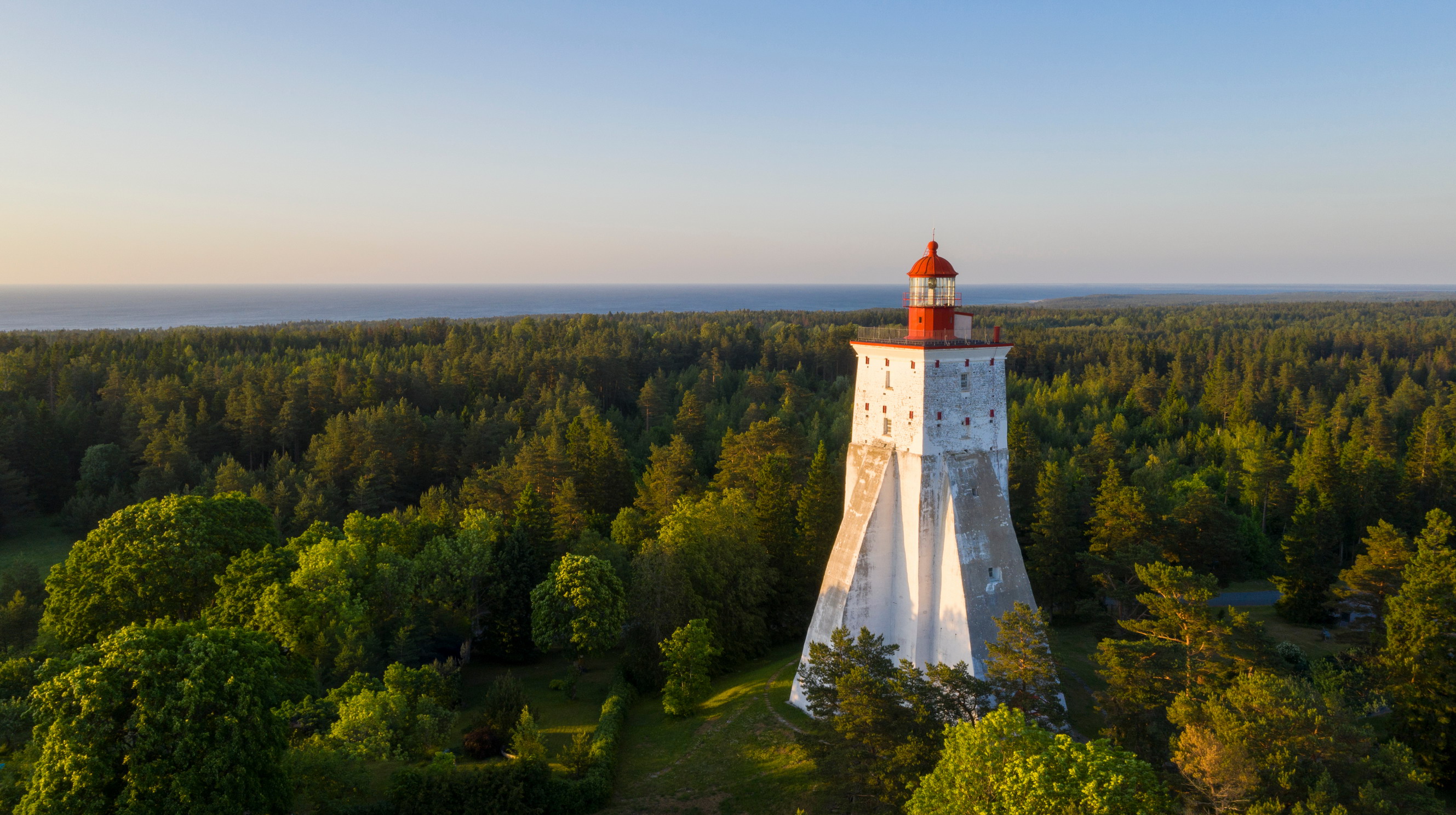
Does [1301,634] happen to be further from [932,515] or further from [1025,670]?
[1025,670]

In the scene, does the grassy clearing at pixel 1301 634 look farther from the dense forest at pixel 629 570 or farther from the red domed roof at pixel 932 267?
the red domed roof at pixel 932 267

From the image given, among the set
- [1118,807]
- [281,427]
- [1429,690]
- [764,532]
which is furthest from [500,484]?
[1429,690]

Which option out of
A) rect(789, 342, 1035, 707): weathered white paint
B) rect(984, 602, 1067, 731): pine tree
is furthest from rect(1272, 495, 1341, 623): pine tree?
rect(984, 602, 1067, 731): pine tree

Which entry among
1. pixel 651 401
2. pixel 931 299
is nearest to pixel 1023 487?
pixel 931 299

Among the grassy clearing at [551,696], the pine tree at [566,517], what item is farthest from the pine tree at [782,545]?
the pine tree at [566,517]

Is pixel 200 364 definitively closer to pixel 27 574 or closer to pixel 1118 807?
pixel 27 574
